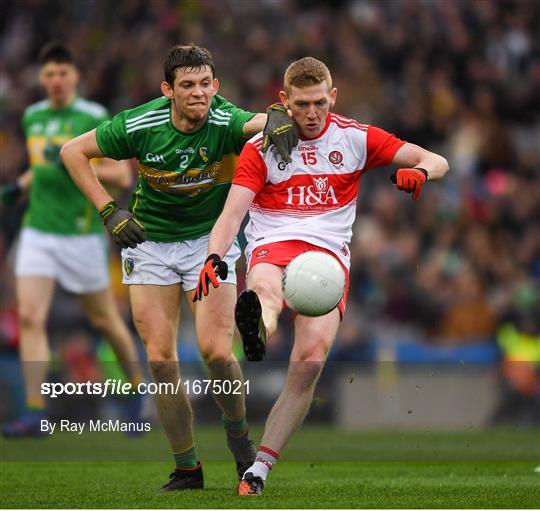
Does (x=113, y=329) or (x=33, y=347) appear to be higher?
(x=113, y=329)

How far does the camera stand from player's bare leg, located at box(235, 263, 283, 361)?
266 inches

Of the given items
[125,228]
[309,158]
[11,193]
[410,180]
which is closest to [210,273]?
[125,228]

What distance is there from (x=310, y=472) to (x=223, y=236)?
7.68 ft

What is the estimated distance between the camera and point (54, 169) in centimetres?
1107

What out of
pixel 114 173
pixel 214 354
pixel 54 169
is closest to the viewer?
pixel 214 354

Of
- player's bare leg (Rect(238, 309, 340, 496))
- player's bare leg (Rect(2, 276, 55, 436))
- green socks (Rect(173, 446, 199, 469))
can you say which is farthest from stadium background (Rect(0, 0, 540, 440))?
player's bare leg (Rect(238, 309, 340, 496))

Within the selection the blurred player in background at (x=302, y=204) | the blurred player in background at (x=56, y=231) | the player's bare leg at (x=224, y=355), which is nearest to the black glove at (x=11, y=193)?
the blurred player in background at (x=56, y=231)

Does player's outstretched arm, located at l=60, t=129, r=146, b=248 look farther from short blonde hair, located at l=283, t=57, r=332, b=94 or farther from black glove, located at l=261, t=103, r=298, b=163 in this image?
short blonde hair, located at l=283, t=57, r=332, b=94

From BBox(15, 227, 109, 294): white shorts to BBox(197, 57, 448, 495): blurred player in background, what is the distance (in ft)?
11.8

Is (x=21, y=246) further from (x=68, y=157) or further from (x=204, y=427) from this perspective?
(x=68, y=157)

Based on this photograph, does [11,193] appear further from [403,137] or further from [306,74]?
[403,137]

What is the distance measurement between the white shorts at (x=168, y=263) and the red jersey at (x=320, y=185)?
16.8 inches

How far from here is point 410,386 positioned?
12531 mm

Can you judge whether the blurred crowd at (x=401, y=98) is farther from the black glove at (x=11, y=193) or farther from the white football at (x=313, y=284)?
the white football at (x=313, y=284)
